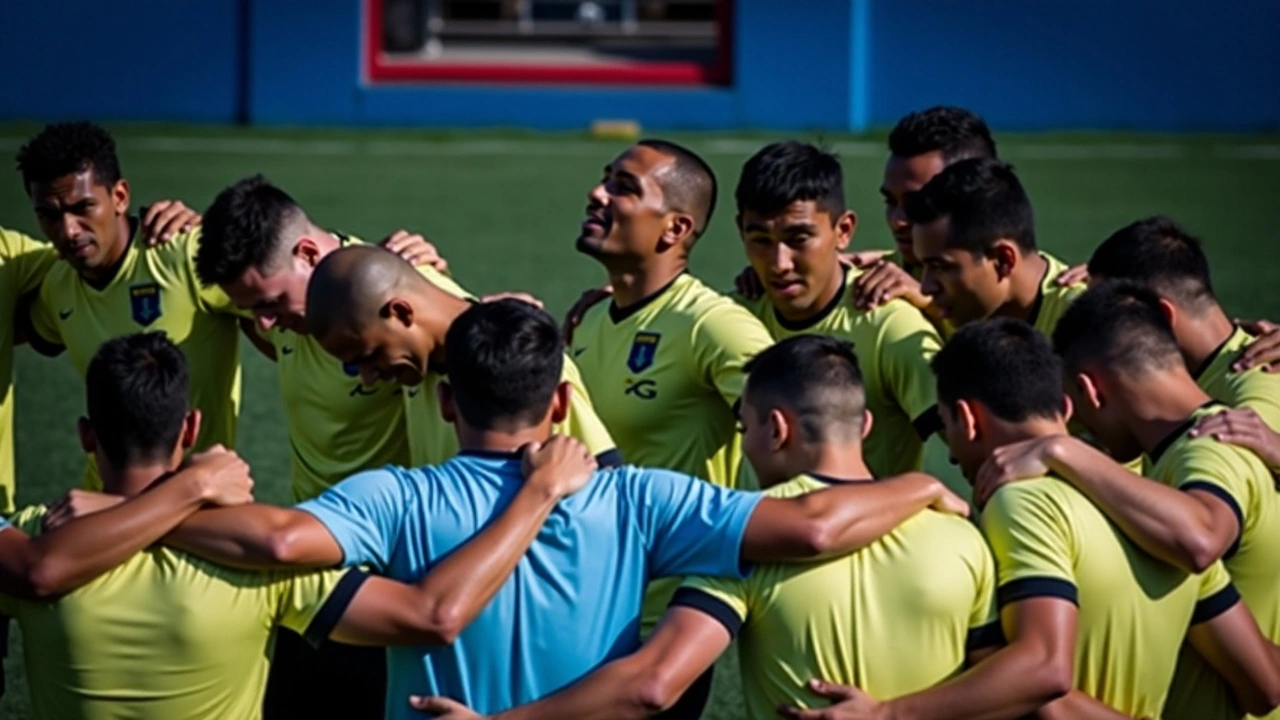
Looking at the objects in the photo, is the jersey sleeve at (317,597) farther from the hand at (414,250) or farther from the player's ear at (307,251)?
the hand at (414,250)

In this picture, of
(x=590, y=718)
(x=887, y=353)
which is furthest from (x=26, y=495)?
(x=590, y=718)

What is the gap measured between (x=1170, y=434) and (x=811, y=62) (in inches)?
802

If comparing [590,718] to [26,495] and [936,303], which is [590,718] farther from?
[26,495]

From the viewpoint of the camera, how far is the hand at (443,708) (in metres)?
4.77

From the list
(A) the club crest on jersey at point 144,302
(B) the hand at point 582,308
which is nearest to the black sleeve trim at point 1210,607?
(B) the hand at point 582,308

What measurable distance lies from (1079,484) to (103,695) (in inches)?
93.0

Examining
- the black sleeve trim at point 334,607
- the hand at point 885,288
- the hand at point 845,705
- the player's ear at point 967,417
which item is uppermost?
the hand at point 885,288

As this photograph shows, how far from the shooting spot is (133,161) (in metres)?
21.7

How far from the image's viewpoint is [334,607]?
4.76 m

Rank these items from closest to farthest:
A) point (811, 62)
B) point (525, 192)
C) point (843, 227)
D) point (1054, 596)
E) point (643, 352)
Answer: point (1054, 596), point (643, 352), point (843, 227), point (525, 192), point (811, 62)

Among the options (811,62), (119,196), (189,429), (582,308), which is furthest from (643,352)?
(811,62)

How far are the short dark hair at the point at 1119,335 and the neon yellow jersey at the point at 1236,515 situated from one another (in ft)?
0.65

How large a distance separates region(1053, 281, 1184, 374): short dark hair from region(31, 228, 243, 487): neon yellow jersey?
128 inches

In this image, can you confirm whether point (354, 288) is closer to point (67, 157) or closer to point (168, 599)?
point (168, 599)
